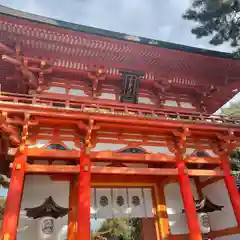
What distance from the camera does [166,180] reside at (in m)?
8.28

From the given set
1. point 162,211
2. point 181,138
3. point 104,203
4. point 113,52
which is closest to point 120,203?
point 104,203

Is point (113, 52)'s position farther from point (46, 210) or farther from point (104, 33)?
point (46, 210)

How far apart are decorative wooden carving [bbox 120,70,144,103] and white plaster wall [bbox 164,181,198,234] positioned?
12.5 feet

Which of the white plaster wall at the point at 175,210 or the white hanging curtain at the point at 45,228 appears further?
the white plaster wall at the point at 175,210

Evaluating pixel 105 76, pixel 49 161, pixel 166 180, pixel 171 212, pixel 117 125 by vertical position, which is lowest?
pixel 171 212

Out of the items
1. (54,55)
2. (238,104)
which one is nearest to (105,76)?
(54,55)

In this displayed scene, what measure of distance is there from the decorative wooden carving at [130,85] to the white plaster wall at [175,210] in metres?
3.82

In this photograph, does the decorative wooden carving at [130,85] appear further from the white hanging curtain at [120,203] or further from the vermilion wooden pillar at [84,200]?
the white hanging curtain at [120,203]

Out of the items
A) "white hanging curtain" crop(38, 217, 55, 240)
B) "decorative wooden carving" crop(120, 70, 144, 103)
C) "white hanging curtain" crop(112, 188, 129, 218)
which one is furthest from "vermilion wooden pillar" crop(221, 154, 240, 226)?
"white hanging curtain" crop(38, 217, 55, 240)

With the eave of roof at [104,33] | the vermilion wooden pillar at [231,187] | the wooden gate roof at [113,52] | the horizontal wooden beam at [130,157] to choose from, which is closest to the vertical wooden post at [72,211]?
the horizontal wooden beam at [130,157]

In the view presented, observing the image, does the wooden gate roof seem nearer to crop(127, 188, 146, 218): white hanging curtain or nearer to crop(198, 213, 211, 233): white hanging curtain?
crop(127, 188, 146, 218): white hanging curtain

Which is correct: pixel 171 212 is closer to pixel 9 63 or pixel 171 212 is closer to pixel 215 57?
pixel 215 57

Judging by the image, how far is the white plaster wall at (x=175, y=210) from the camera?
26.7 feet

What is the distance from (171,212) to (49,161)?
4818 mm
